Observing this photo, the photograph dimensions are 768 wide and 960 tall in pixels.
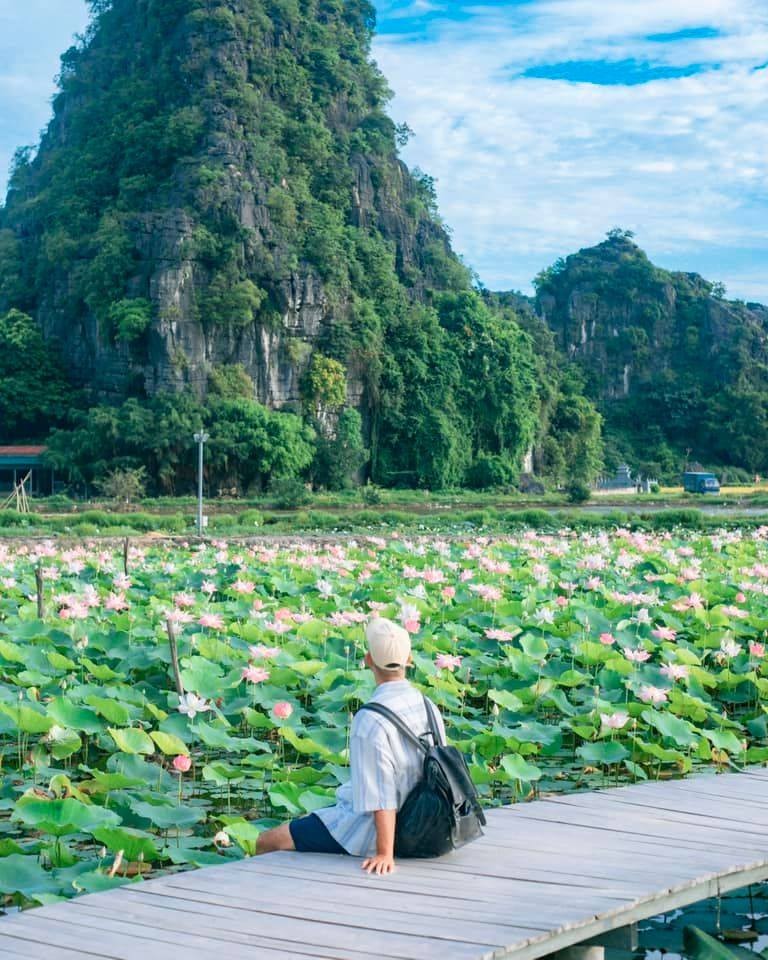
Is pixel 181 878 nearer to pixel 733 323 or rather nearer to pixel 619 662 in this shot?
pixel 619 662

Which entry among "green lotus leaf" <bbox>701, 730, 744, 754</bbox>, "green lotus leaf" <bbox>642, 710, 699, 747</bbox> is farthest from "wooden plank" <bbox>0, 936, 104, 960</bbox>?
"green lotus leaf" <bbox>701, 730, 744, 754</bbox>

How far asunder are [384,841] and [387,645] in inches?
20.9

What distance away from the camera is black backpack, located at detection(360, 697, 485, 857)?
317 cm

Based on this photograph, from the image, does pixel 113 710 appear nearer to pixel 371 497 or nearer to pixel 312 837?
pixel 312 837

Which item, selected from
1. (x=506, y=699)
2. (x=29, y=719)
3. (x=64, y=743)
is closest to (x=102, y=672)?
(x=64, y=743)

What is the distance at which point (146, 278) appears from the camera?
37.4 metres

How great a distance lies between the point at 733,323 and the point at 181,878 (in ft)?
264

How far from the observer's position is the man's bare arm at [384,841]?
3174mm

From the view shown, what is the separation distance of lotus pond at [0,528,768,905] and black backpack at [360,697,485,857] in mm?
556

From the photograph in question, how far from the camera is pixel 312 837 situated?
135 inches

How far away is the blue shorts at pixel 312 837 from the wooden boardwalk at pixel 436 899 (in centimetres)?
4

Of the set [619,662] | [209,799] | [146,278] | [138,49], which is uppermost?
[138,49]

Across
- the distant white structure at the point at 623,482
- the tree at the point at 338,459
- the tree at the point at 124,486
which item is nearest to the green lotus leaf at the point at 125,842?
the tree at the point at 124,486

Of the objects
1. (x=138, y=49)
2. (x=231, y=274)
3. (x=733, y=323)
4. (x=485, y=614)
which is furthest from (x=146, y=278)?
(x=733, y=323)
